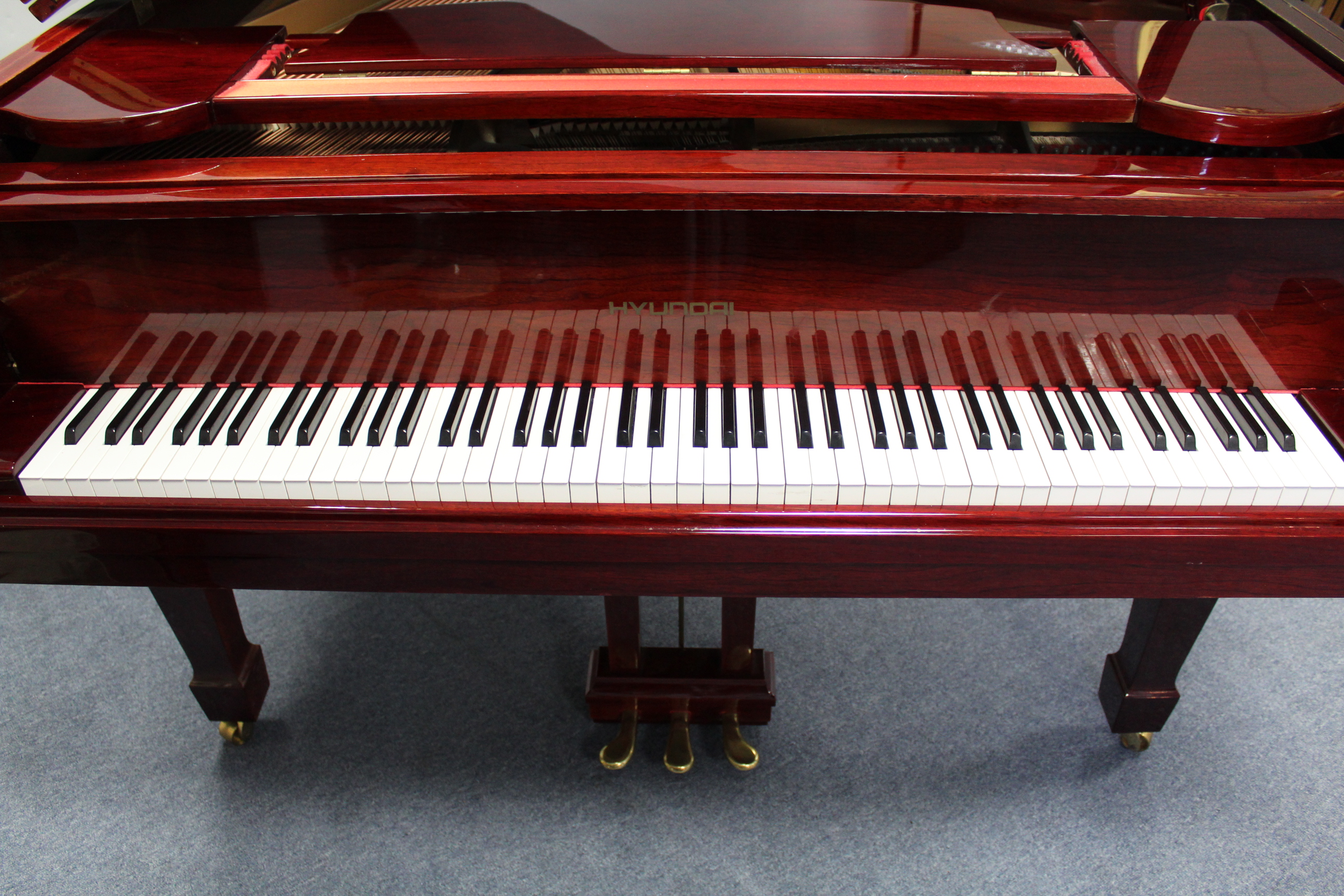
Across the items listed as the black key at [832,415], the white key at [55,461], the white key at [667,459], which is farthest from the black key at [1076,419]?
the white key at [55,461]

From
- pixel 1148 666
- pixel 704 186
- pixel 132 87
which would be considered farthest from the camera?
pixel 1148 666

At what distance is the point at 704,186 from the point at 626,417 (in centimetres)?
37

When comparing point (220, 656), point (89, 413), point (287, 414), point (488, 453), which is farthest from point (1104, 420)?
point (220, 656)

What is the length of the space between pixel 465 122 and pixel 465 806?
4.69 feet

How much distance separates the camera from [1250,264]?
4.43 ft

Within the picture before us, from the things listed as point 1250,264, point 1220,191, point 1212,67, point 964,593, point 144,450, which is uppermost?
point 1212,67

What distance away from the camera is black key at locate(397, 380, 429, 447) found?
1.42 meters

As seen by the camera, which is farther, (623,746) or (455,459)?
(623,746)

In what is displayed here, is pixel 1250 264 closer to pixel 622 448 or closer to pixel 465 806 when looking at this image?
pixel 622 448

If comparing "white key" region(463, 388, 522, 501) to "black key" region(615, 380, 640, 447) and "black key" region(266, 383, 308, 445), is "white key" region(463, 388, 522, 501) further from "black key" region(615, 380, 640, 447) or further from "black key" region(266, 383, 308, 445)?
"black key" region(266, 383, 308, 445)

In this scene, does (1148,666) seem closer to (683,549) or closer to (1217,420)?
(1217,420)

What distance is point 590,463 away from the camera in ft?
4.55

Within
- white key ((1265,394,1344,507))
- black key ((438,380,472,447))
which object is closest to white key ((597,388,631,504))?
black key ((438,380,472,447))

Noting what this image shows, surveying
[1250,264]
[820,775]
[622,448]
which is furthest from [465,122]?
[820,775]
